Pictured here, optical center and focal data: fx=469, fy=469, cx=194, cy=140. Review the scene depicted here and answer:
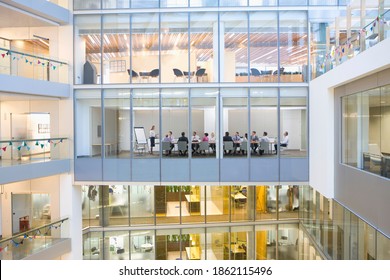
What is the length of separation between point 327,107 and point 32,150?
930 cm

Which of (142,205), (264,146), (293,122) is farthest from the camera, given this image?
(142,205)

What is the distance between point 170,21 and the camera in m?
16.8

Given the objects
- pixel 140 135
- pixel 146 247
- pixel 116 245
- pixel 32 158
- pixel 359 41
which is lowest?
pixel 146 247

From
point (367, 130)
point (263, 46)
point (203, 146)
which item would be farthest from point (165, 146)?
point (367, 130)

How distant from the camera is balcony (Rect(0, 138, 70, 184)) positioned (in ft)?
45.7

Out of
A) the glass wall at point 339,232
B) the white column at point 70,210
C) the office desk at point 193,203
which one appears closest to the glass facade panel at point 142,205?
the office desk at point 193,203

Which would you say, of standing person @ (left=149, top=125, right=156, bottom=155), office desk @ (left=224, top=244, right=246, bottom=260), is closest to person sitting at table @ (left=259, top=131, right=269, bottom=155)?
standing person @ (left=149, top=125, right=156, bottom=155)

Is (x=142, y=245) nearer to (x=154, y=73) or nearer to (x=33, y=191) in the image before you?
(x=33, y=191)

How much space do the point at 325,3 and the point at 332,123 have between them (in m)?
5.06

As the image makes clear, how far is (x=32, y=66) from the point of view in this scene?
1512 cm

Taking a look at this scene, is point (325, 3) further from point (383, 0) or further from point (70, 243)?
point (70, 243)

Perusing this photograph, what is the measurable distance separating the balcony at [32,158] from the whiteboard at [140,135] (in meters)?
2.48
